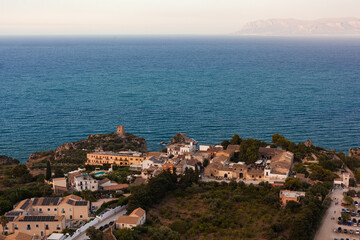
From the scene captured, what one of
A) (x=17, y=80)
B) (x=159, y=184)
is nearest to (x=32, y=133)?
(x=159, y=184)

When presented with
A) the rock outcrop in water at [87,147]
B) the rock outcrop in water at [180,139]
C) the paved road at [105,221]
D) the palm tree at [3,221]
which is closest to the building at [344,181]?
the rock outcrop in water at [180,139]

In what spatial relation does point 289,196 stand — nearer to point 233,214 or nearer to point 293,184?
point 293,184

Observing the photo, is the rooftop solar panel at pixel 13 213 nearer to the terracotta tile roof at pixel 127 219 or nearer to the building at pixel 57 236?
the building at pixel 57 236

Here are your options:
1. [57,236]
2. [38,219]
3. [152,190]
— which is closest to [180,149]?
[152,190]

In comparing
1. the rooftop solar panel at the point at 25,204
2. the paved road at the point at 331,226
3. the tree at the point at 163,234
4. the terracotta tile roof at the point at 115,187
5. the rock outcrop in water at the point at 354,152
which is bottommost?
the paved road at the point at 331,226

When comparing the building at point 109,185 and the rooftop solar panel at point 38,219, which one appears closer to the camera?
the rooftop solar panel at point 38,219

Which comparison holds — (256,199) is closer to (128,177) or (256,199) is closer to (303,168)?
(303,168)
